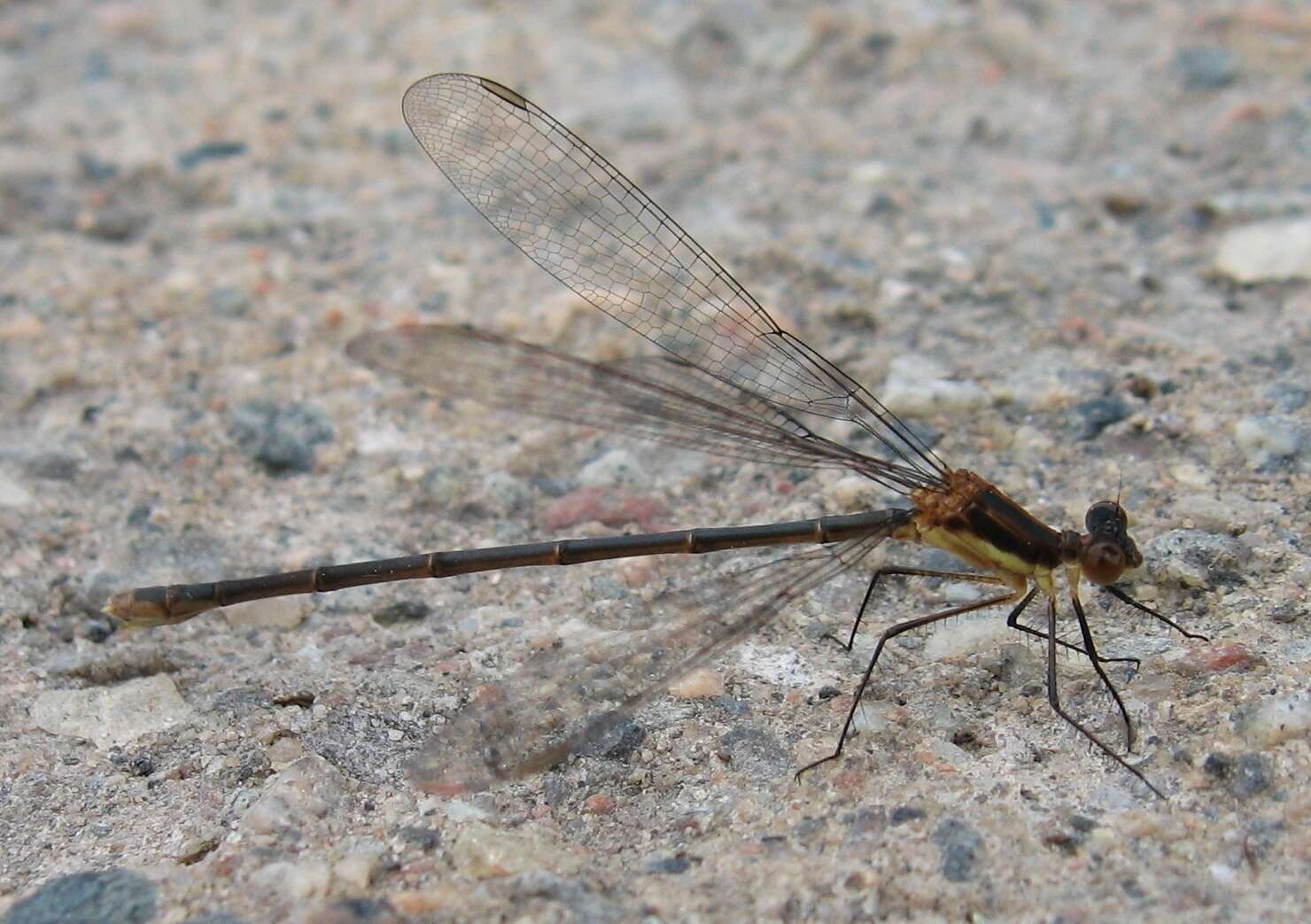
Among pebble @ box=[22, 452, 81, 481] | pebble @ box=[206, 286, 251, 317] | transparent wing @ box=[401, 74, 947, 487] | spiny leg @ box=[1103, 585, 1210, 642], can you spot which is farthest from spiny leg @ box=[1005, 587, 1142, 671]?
pebble @ box=[206, 286, 251, 317]

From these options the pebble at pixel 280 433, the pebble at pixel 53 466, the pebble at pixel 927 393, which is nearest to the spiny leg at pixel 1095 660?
the pebble at pixel 927 393

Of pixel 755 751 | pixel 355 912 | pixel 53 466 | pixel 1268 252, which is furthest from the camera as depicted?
pixel 1268 252

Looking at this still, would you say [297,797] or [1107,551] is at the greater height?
[1107,551]

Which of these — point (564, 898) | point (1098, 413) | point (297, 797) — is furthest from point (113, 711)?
point (1098, 413)

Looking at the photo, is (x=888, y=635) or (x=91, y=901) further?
(x=888, y=635)

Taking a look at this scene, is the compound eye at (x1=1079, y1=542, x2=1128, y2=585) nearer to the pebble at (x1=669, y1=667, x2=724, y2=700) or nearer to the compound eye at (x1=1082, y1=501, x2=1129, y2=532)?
the compound eye at (x1=1082, y1=501, x2=1129, y2=532)

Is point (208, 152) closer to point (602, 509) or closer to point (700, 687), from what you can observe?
point (602, 509)

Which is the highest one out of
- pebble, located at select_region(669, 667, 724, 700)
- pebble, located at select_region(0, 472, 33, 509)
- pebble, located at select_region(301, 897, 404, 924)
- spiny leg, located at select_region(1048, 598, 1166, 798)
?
spiny leg, located at select_region(1048, 598, 1166, 798)
